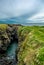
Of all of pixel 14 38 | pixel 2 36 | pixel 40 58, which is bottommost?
pixel 14 38

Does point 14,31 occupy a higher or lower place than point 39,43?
lower

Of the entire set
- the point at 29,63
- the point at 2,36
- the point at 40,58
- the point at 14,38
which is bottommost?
the point at 14,38

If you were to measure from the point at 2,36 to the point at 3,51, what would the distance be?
34.8 feet

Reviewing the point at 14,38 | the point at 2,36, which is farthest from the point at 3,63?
the point at 14,38

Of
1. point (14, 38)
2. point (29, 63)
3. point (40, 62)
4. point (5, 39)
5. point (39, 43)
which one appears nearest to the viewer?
point (40, 62)

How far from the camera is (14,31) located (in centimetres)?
16288

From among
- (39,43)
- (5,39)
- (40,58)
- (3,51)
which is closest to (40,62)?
(40,58)

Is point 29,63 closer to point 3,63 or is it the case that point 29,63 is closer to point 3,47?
point 3,63

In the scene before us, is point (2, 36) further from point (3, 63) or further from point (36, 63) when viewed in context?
point (36, 63)

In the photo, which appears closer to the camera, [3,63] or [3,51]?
[3,63]

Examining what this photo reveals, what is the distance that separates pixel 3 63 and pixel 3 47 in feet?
102

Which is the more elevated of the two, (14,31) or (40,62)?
(40,62)

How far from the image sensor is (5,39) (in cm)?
10906

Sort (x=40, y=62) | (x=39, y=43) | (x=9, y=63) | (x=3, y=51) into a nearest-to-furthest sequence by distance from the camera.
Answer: (x=40, y=62) → (x=39, y=43) → (x=9, y=63) → (x=3, y=51)
